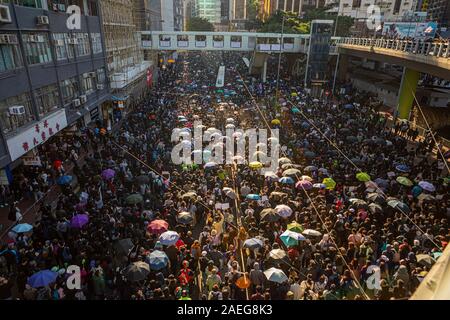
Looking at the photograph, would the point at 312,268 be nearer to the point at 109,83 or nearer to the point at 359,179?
the point at 359,179

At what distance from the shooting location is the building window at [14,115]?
13.6 metres

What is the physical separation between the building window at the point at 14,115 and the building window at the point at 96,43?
31.5 ft

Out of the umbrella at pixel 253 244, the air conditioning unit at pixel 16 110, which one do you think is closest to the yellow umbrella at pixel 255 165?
the umbrella at pixel 253 244

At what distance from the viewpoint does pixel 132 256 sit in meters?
9.50

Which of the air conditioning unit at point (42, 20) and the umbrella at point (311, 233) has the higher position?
the air conditioning unit at point (42, 20)

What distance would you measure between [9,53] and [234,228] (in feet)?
39.4

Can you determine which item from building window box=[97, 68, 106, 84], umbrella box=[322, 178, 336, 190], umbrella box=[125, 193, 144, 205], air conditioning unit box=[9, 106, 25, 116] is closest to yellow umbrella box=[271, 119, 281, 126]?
umbrella box=[322, 178, 336, 190]

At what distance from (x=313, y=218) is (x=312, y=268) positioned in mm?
2625

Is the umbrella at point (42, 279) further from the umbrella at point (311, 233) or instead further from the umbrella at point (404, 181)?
the umbrella at point (404, 181)

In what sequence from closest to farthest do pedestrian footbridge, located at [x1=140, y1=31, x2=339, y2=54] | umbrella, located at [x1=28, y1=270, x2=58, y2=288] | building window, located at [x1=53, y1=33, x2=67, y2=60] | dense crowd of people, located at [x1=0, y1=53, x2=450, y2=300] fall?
1. umbrella, located at [x1=28, y1=270, x2=58, y2=288]
2. dense crowd of people, located at [x1=0, y1=53, x2=450, y2=300]
3. building window, located at [x1=53, y1=33, x2=67, y2=60]
4. pedestrian footbridge, located at [x1=140, y1=31, x2=339, y2=54]

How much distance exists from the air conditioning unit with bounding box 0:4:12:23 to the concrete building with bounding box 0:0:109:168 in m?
0.04

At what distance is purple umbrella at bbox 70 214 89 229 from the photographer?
34.6 feet

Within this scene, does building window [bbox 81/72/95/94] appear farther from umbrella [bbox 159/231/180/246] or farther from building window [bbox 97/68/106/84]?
umbrella [bbox 159/231/180/246]
